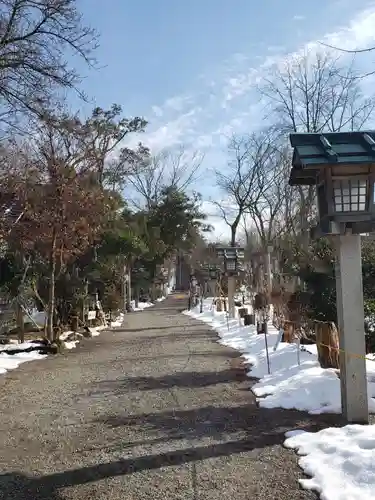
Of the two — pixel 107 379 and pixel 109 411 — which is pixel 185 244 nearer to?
pixel 107 379

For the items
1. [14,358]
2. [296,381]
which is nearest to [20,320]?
[14,358]

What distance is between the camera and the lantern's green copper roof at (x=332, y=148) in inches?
222

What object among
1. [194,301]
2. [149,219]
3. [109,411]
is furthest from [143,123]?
[109,411]

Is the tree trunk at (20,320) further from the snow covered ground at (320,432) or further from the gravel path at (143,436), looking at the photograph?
the snow covered ground at (320,432)

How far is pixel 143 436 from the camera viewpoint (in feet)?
18.4

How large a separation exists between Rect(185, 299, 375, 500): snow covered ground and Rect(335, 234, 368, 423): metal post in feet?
1.21

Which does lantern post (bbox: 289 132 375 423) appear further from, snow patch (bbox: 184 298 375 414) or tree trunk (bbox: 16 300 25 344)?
tree trunk (bbox: 16 300 25 344)

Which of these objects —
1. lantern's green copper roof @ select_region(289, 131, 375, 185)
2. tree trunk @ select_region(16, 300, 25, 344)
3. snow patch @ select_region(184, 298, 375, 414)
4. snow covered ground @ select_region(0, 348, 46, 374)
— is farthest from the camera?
tree trunk @ select_region(16, 300, 25, 344)

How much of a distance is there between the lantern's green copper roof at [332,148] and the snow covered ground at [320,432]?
266 centimetres

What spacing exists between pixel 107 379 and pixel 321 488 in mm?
5887

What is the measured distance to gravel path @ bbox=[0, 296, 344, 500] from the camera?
13.7ft

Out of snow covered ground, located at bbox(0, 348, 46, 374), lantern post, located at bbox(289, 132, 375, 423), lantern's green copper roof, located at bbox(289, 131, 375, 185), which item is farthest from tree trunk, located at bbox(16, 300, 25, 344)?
lantern post, located at bbox(289, 132, 375, 423)

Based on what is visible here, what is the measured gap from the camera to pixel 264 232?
3431 centimetres

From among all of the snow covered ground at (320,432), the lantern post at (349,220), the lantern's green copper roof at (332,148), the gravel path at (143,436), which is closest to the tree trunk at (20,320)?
the gravel path at (143,436)
